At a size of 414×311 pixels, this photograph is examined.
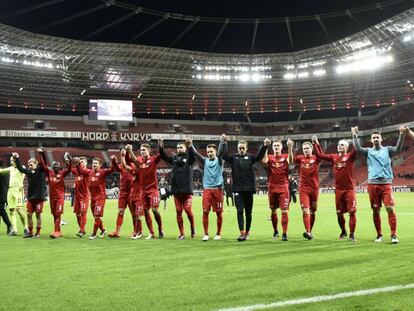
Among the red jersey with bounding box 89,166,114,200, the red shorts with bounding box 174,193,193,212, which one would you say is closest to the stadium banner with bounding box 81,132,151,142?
the red jersey with bounding box 89,166,114,200

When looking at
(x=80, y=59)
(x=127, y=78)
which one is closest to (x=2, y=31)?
(x=80, y=59)

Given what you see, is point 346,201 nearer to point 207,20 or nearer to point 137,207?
point 137,207

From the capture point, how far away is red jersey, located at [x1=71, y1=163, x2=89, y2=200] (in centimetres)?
1275

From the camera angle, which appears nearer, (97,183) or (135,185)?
(135,185)

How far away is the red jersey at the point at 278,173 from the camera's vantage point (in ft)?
36.0

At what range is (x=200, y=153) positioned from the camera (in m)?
53.3

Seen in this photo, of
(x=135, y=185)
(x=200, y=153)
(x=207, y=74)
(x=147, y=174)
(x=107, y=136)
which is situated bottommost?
(x=135, y=185)

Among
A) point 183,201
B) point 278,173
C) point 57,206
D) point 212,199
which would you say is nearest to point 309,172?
point 278,173

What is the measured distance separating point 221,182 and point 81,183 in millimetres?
4020

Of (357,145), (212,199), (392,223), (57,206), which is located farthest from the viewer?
(57,206)

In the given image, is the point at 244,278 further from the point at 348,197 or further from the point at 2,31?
the point at 2,31

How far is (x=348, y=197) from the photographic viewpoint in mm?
10320

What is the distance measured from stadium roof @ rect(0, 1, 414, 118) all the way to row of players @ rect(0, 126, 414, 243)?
1173 inches

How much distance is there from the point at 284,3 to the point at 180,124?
28001mm
